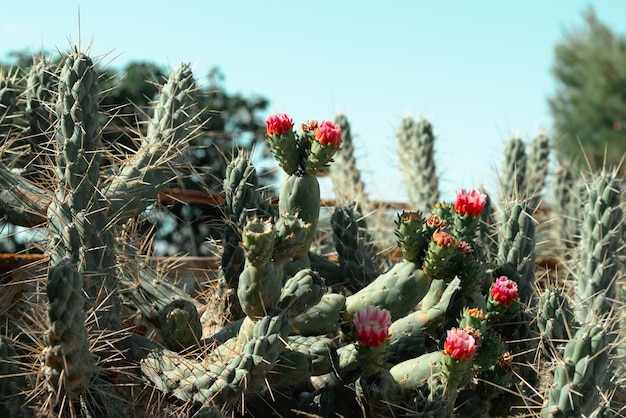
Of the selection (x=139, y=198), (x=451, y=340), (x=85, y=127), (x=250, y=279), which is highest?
(x=85, y=127)

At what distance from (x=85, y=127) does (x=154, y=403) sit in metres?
1.13

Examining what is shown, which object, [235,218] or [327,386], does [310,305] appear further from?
[235,218]

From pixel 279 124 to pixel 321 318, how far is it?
78 centimetres

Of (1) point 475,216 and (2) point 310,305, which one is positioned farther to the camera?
(1) point 475,216

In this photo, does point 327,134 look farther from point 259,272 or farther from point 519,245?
point 519,245

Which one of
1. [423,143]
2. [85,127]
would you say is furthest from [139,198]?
[423,143]

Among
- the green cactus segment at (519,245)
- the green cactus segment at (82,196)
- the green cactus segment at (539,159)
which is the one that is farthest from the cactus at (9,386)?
the green cactus segment at (539,159)

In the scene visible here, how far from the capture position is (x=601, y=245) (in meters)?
4.90

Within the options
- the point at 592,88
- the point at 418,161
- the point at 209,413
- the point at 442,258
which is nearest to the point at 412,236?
the point at 442,258

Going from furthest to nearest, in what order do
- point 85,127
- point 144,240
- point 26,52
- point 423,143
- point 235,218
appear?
point 26,52 → point 423,143 → point 144,240 → point 235,218 → point 85,127

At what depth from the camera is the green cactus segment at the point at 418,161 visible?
730 cm

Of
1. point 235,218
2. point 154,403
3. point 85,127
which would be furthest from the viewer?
point 235,218

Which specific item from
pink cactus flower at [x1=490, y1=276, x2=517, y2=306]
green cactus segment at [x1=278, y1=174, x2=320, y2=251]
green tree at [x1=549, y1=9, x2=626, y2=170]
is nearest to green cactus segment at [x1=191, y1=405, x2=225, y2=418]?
green cactus segment at [x1=278, y1=174, x2=320, y2=251]

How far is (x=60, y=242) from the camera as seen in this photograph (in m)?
3.47
